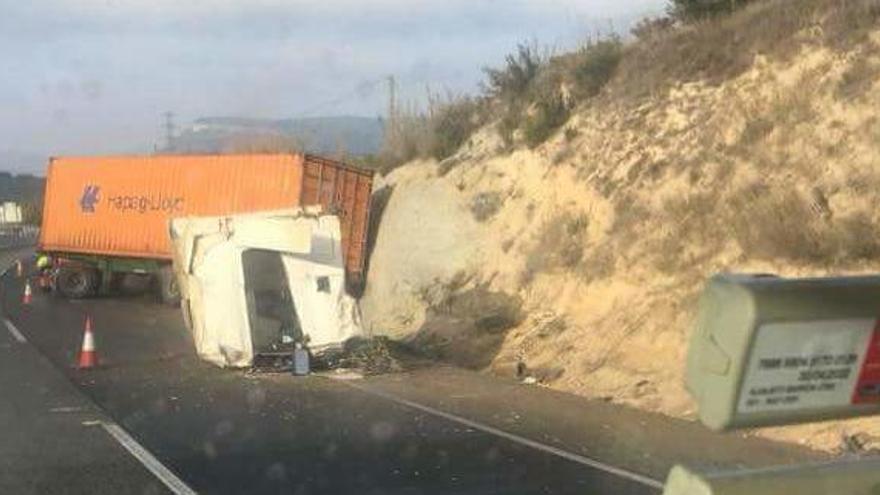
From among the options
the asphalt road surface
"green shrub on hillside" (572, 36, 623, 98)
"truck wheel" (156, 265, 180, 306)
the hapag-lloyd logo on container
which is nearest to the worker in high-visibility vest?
the hapag-lloyd logo on container

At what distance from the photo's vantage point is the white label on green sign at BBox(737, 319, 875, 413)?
204 centimetres

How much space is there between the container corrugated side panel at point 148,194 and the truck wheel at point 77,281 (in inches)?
21.4

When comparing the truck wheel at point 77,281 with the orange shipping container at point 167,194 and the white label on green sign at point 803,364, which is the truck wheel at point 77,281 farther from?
the white label on green sign at point 803,364

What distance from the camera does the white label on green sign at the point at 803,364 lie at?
204 cm

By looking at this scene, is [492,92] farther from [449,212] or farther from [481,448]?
[481,448]

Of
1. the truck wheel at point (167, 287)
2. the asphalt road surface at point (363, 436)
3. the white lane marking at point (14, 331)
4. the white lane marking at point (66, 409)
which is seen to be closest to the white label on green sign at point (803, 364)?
the asphalt road surface at point (363, 436)

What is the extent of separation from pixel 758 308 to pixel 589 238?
57.7 ft

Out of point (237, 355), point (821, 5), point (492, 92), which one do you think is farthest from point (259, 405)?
point (492, 92)

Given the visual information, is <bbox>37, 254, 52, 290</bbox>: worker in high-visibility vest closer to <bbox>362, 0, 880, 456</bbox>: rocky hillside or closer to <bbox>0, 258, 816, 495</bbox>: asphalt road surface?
<bbox>362, 0, 880, 456</bbox>: rocky hillside

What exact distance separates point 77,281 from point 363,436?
913 inches

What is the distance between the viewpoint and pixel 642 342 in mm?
14969

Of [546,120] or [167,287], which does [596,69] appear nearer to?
[546,120]

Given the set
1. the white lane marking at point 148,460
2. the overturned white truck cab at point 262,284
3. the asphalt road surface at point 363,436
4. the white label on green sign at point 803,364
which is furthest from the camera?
the overturned white truck cab at point 262,284

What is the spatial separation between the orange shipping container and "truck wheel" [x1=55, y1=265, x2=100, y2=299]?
1.76 feet
